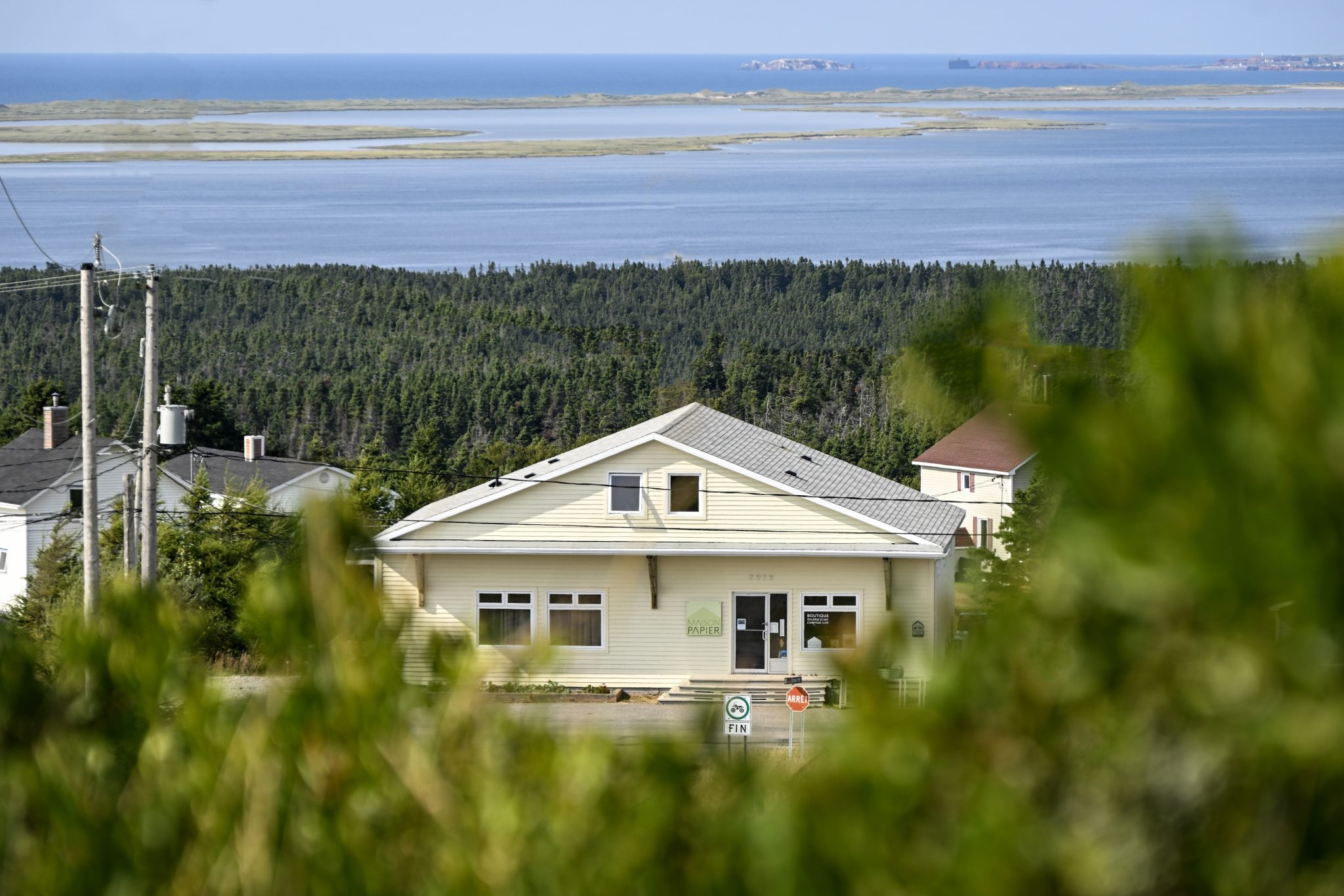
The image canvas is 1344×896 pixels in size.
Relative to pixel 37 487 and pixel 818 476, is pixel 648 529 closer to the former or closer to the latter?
pixel 818 476

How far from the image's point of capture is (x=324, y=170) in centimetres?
19300

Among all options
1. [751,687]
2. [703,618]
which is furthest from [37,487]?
[751,687]

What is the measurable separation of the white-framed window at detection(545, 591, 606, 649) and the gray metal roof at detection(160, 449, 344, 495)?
68.5ft

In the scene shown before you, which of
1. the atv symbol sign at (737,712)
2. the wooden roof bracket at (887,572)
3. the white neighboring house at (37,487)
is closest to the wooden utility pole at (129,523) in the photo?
the wooden roof bracket at (887,572)

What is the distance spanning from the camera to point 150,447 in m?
21.2

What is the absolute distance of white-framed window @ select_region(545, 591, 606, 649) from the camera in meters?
26.8

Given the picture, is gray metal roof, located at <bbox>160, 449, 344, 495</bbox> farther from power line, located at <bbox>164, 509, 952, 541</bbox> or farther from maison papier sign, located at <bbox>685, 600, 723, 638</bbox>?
maison papier sign, located at <bbox>685, 600, 723, 638</bbox>

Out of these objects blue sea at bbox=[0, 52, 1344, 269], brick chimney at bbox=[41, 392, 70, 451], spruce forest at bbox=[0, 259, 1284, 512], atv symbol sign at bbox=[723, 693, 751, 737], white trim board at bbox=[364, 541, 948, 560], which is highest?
blue sea at bbox=[0, 52, 1344, 269]

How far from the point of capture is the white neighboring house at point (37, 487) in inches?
1690

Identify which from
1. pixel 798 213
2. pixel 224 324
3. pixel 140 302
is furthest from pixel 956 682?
pixel 798 213

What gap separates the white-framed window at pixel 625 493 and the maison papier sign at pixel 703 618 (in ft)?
5.93

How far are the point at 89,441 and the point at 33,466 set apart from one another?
2840cm

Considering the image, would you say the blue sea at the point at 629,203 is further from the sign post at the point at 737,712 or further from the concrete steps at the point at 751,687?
the sign post at the point at 737,712

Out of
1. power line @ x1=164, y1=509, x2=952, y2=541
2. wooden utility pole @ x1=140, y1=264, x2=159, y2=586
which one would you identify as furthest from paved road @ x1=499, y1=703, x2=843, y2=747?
power line @ x1=164, y1=509, x2=952, y2=541
